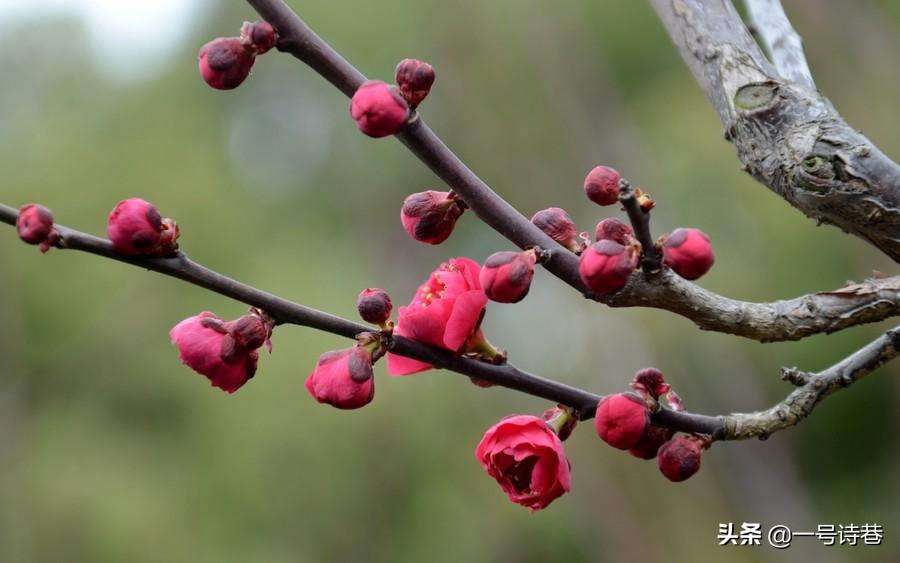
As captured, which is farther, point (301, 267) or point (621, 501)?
point (301, 267)

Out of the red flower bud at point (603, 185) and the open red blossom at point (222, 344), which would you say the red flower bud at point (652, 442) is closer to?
the red flower bud at point (603, 185)

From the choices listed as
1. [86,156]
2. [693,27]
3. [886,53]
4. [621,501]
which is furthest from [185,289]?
[693,27]

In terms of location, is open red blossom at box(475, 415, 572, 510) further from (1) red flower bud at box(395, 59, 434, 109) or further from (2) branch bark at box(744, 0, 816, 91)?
(2) branch bark at box(744, 0, 816, 91)

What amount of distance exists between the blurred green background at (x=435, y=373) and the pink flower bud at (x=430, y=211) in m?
3.21

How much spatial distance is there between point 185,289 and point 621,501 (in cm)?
403

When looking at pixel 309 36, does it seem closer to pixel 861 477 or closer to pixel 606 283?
pixel 606 283

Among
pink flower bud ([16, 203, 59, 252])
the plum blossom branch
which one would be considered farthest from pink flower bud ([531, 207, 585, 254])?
pink flower bud ([16, 203, 59, 252])

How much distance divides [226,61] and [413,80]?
5.2 inches

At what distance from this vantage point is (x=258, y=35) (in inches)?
22.5

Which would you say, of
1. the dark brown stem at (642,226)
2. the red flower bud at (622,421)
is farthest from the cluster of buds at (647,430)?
the dark brown stem at (642,226)

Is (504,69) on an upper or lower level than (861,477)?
upper

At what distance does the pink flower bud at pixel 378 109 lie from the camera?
0.55m

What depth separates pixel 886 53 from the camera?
3230 millimetres

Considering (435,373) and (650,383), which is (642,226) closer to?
(650,383)
